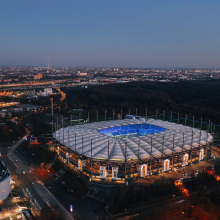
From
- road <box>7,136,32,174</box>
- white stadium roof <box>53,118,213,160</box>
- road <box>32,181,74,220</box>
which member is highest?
white stadium roof <box>53,118,213,160</box>

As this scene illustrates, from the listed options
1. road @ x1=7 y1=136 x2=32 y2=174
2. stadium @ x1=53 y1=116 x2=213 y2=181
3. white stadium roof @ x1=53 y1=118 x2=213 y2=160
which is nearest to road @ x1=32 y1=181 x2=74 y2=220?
road @ x1=7 y1=136 x2=32 y2=174

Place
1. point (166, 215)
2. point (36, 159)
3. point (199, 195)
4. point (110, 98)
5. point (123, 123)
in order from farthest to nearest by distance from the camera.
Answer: point (110, 98), point (123, 123), point (36, 159), point (199, 195), point (166, 215)

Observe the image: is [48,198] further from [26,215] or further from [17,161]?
[17,161]

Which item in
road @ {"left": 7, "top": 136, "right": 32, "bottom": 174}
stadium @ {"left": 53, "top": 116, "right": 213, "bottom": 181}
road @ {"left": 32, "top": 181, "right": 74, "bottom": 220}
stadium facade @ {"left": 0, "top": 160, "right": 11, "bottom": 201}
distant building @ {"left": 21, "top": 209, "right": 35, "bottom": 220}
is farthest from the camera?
road @ {"left": 7, "top": 136, "right": 32, "bottom": 174}

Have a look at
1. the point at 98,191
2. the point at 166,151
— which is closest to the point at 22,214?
the point at 98,191

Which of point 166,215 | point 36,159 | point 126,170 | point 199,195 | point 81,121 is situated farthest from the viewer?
point 81,121

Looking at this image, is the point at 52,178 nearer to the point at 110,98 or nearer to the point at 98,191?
the point at 98,191

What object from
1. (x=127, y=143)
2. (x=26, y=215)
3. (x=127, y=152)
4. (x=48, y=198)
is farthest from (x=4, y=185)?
(x=127, y=143)

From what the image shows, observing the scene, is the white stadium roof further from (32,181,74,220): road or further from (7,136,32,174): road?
(32,181,74,220): road
